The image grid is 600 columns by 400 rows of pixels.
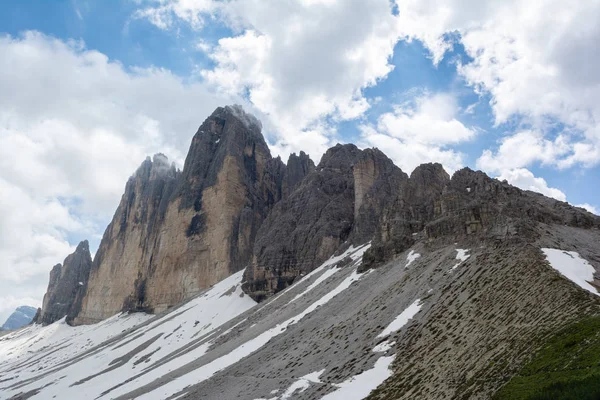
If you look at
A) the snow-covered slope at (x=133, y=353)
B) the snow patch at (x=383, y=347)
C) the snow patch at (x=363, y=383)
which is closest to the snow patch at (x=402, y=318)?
the snow patch at (x=383, y=347)

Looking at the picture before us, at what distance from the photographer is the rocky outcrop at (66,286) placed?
15088 centimetres

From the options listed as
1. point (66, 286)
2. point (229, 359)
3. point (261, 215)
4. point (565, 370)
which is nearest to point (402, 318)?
point (565, 370)

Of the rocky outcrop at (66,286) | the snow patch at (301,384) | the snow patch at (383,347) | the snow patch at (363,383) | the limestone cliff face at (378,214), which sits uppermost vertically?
the rocky outcrop at (66,286)

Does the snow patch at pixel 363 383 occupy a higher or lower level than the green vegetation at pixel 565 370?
lower

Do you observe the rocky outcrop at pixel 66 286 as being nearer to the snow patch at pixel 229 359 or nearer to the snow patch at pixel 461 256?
the snow patch at pixel 229 359

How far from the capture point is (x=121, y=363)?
58375 millimetres

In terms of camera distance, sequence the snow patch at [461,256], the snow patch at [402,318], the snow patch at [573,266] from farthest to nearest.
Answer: the snow patch at [461,256]
the snow patch at [402,318]
the snow patch at [573,266]

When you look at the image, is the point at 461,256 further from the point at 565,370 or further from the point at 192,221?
the point at 192,221

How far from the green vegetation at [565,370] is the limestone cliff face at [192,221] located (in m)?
81.0

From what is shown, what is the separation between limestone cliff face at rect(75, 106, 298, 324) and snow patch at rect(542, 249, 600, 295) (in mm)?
73944

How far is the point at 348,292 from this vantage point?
127ft

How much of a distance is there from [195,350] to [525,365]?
4014 cm

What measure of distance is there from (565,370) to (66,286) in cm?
17314

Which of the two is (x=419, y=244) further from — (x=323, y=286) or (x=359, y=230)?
(x=359, y=230)
